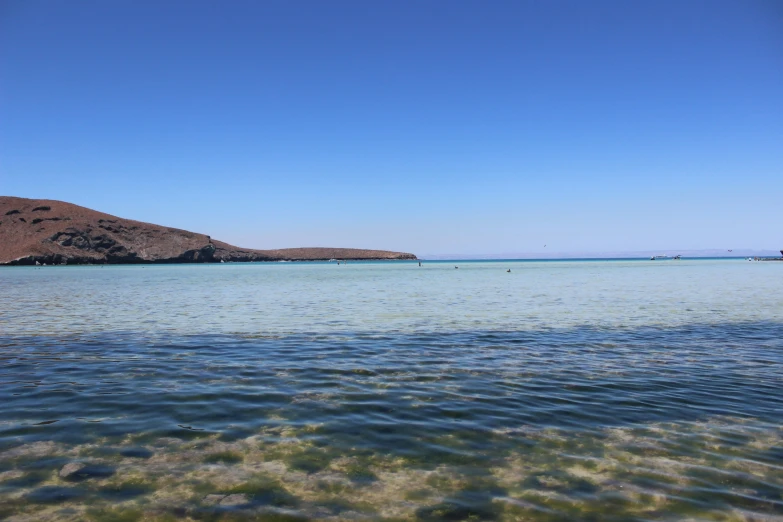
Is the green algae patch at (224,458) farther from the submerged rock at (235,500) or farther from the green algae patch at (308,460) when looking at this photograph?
the submerged rock at (235,500)

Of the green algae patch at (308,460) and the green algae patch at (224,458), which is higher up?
the green algae patch at (224,458)

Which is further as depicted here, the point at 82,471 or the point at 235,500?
the point at 82,471

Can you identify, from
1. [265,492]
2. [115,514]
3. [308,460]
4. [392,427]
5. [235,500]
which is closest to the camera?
[115,514]

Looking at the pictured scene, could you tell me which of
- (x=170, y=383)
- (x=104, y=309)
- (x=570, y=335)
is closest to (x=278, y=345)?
(x=170, y=383)

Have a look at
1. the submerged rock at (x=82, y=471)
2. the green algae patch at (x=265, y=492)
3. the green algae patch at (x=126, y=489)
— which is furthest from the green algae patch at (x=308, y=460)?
the submerged rock at (x=82, y=471)

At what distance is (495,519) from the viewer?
6352 mm

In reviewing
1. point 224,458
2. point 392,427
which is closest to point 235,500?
point 224,458

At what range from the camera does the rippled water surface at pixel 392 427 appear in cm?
684

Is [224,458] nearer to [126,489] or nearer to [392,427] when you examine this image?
[126,489]

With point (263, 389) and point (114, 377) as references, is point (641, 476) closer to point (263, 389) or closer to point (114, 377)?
point (263, 389)

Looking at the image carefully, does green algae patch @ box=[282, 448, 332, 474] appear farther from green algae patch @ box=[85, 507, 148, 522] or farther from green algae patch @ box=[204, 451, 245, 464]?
green algae patch @ box=[85, 507, 148, 522]

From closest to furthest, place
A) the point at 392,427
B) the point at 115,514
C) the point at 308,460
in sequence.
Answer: the point at 115,514 → the point at 308,460 → the point at 392,427

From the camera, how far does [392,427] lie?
985cm

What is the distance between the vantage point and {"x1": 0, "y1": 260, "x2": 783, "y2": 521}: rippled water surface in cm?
684
